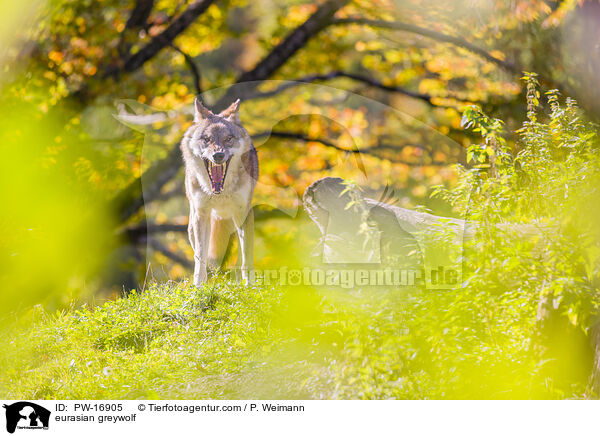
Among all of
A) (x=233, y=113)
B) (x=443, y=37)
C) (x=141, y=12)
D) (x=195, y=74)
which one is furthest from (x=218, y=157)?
(x=443, y=37)

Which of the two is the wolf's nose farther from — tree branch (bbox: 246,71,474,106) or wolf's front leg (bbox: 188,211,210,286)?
tree branch (bbox: 246,71,474,106)

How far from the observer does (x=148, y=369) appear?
436cm

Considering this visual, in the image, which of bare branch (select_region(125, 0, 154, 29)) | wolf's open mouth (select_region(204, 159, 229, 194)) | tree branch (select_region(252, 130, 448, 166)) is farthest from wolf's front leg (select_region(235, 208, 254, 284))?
bare branch (select_region(125, 0, 154, 29))

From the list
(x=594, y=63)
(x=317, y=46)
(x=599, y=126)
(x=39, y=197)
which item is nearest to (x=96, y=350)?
(x=39, y=197)

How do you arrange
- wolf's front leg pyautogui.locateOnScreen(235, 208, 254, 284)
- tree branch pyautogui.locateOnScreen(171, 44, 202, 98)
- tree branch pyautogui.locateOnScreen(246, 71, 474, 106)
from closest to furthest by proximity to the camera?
wolf's front leg pyautogui.locateOnScreen(235, 208, 254, 284), tree branch pyautogui.locateOnScreen(246, 71, 474, 106), tree branch pyautogui.locateOnScreen(171, 44, 202, 98)

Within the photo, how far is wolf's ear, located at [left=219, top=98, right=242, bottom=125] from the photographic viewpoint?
5191 millimetres

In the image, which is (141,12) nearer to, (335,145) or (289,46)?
(289,46)

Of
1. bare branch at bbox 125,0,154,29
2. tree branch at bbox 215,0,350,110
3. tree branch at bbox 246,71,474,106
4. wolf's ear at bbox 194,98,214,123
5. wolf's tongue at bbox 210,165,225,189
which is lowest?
wolf's tongue at bbox 210,165,225,189

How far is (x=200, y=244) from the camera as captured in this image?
16.8ft

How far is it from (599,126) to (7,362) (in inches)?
244
